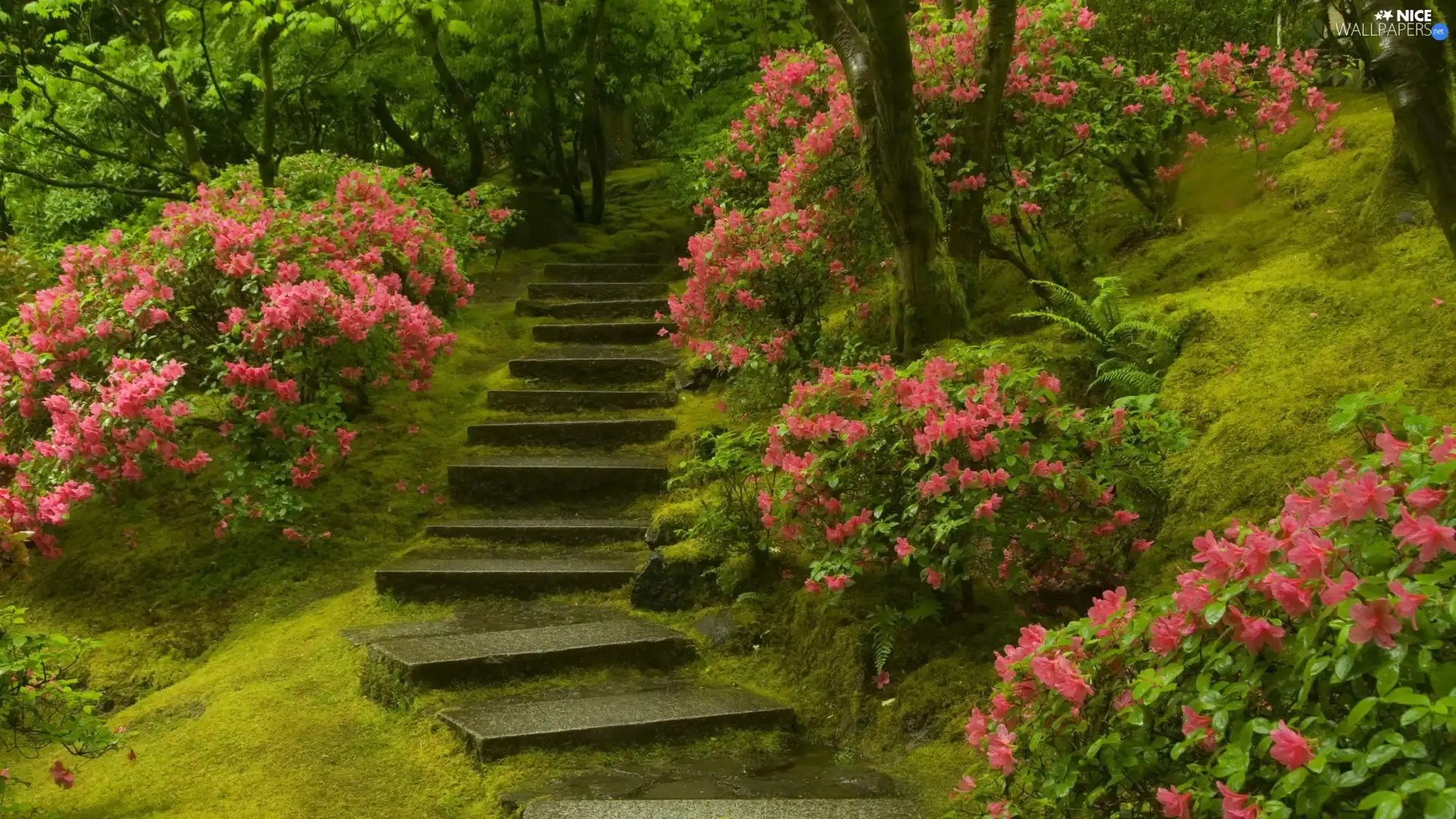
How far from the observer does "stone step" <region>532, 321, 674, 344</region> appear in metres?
8.61

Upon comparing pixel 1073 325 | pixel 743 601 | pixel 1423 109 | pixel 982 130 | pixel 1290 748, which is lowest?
pixel 743 601

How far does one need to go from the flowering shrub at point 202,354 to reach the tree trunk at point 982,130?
3.17 m

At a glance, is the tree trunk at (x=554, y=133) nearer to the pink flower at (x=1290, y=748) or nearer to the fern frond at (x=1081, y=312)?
the fern frond at (x=1081, y=312)

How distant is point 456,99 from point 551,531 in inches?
260

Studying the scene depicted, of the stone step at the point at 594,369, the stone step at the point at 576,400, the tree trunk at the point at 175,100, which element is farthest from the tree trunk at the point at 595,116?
the stone step at the point at 576,400

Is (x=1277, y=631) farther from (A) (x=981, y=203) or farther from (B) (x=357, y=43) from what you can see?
(B) (x=357, y=43)

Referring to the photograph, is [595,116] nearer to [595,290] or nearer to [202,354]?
[595,290]

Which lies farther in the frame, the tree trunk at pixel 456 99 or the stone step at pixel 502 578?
the tree trunk at pixel 456 99

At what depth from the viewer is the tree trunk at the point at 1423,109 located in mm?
2869

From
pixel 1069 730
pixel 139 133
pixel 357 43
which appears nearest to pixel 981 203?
pixel 1069 730

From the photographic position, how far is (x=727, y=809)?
3266 mm

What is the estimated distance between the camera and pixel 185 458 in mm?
6488

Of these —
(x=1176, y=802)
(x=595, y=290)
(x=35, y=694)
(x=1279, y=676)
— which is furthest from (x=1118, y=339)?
(x=595, y=290)

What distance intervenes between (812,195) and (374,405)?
3.48 metres
